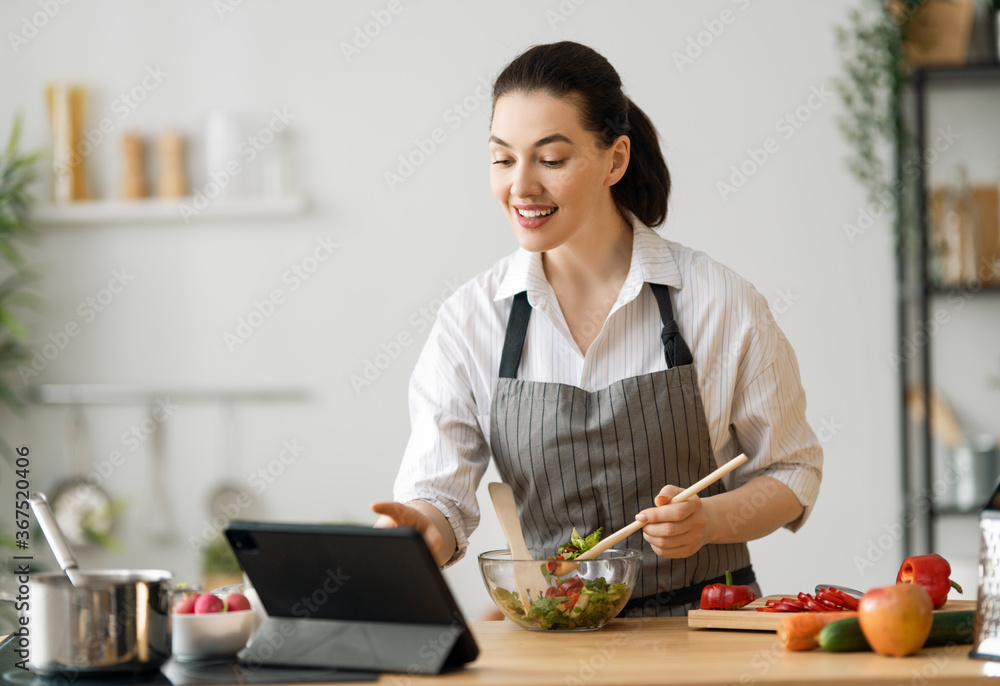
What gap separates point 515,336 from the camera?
1893 mm

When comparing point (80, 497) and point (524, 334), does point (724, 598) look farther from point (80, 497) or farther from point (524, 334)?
point (80, 497)

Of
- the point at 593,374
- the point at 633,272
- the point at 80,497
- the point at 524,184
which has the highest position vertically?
the point at 524,184

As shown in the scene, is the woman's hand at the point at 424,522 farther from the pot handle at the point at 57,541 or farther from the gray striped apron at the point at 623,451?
the pot handle at the point at 57,541

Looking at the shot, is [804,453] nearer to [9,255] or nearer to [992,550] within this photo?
[992,550]

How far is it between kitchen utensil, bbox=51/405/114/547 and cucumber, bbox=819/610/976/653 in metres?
2.83

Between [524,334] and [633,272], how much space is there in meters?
0.23

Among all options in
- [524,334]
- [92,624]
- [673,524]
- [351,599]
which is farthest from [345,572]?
[524,334]

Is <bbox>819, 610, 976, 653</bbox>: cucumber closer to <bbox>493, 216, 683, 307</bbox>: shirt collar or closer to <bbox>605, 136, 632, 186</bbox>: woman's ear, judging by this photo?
<bbox>493, 216, 683, 307</bbox>: shirt collar

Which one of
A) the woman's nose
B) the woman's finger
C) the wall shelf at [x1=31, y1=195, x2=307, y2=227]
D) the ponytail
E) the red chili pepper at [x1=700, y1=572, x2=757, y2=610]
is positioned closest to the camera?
the woman's finger

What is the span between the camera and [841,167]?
3.41 metres

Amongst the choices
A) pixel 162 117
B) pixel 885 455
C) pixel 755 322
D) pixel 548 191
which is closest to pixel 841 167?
pixel 885 455

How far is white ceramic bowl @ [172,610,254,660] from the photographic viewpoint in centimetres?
129

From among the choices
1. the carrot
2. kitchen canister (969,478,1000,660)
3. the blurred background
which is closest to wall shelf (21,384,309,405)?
the blurred background

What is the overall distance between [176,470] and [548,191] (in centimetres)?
235
